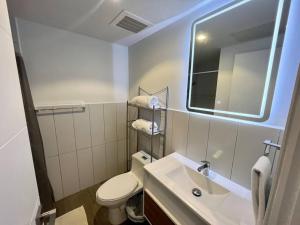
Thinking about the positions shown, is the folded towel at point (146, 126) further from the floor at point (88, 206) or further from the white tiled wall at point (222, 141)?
the floor at point (88, 206)

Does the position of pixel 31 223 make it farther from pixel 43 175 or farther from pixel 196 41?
pixel 196 41

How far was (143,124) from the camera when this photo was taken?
1.56 m

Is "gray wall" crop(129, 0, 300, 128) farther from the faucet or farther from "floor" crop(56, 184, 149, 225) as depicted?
"floor" crop(56, 184, 149, 225)

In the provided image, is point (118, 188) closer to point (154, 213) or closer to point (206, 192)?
point (154, 213)

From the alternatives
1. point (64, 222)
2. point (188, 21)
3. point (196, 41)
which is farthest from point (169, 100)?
point (64, 222)

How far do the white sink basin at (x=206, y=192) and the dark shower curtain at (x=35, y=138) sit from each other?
1.07m

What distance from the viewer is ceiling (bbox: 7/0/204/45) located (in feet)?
3.43

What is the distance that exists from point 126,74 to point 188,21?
112 centimetres

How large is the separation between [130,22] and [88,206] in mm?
2134

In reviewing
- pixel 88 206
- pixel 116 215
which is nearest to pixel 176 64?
pixel 116 215

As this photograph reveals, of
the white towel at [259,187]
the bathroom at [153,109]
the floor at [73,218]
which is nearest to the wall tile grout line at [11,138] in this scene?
the bathroom at [153,109]

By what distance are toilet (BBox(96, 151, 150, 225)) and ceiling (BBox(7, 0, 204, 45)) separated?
1.50 meters

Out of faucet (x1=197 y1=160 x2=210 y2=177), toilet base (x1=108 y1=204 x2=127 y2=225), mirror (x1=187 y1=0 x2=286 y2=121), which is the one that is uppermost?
mirror (x1=187 y1=0 x2=286 y2=121)

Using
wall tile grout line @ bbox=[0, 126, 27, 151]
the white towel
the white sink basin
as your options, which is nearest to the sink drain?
the white sink basin
